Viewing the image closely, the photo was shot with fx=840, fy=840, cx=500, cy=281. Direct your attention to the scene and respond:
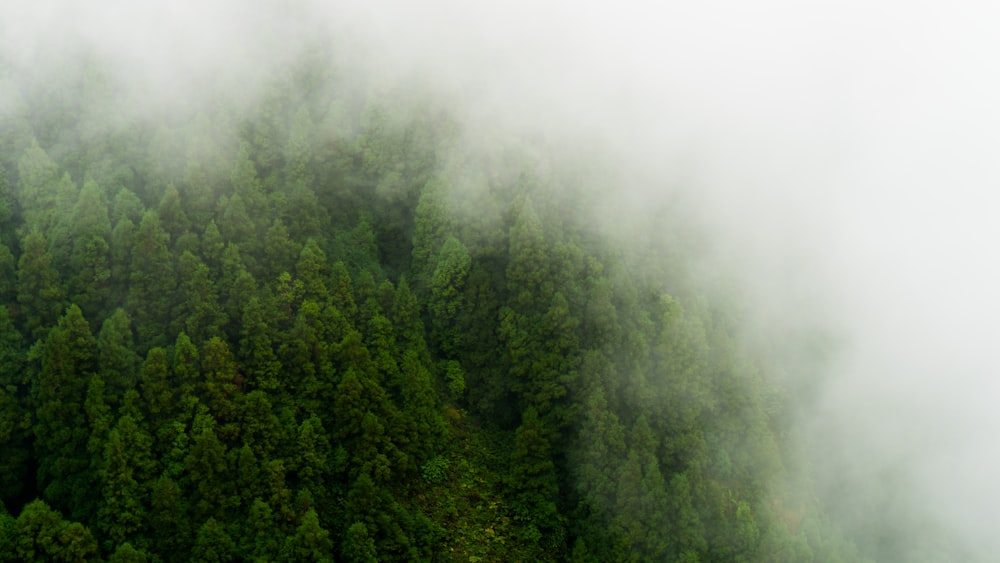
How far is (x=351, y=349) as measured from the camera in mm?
52844

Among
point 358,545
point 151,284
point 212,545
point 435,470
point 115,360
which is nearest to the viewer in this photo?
point 212,545

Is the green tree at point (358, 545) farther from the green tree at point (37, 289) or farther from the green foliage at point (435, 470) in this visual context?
the green tree at point (37, 289)

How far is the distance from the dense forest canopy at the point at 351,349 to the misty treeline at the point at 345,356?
17 centimetres

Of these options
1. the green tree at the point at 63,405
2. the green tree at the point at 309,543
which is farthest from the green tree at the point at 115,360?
the green tree at the point at 309,543

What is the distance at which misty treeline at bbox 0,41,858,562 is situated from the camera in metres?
45.9

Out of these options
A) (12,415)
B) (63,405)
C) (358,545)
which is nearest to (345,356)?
(358,545)

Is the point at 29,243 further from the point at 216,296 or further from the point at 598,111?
the point at 598,111

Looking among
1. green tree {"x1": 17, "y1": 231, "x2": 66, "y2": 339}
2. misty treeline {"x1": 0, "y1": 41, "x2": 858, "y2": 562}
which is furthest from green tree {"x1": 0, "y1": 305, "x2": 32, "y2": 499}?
green tree {"x1": 17, "y1": 231, "x2": 66, "y2": 339}

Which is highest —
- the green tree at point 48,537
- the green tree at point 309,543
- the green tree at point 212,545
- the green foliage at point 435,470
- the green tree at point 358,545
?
the green foliage at point 435,470

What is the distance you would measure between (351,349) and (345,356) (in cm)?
57

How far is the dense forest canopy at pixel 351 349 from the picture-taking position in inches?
1810

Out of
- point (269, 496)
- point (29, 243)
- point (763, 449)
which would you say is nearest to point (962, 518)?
point (763, 449)

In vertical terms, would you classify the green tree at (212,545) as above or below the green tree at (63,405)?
below

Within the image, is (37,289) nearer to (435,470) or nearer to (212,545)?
(212,545)
